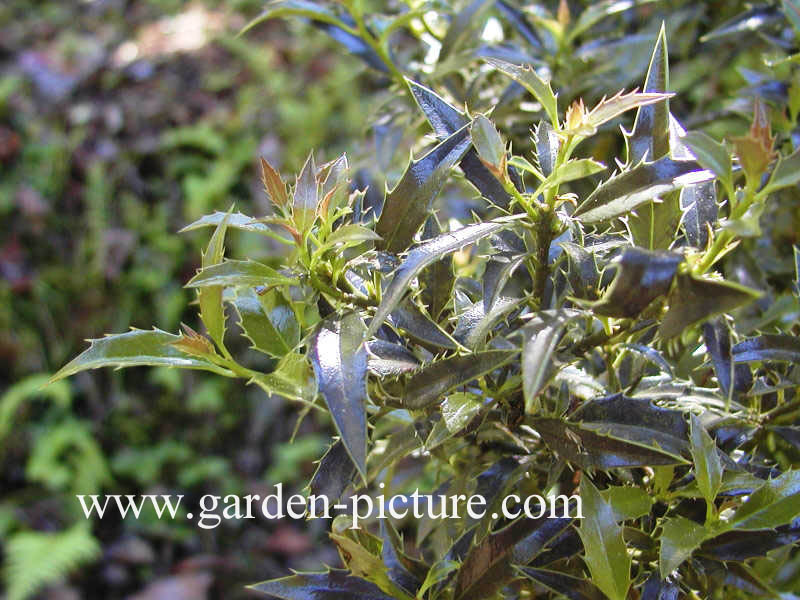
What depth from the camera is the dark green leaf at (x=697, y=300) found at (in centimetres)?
39

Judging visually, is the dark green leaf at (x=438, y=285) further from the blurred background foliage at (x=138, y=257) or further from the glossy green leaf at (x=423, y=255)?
the blurred background foliage at (x=138, y=257)

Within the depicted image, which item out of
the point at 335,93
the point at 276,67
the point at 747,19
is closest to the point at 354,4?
the point at 747,19

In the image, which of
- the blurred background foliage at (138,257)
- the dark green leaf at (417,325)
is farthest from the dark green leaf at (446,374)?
the blurred background foliage at (138,257)

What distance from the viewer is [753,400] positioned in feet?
2.00

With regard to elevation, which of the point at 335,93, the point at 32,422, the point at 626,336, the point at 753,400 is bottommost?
the point at 32,422

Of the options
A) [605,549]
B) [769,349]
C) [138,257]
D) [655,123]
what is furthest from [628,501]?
[138,257]

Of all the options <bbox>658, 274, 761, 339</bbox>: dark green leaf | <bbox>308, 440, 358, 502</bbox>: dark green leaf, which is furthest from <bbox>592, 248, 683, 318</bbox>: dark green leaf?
<bbox>308, 440, 358, 502</bbox>: dark green leaf

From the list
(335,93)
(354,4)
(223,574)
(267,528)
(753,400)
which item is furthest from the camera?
(335,93)

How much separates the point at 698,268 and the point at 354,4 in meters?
0.49

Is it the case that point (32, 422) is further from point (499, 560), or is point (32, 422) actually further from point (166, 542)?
point (499, 560)

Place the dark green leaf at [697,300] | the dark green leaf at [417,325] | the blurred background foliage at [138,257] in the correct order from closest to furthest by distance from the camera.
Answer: the dark green leaf at [697,300]
the dark green leaf at [417,325]
the blurred background foliage at [138,257]

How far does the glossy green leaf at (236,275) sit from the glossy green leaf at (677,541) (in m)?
0.28

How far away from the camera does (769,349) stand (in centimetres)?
54

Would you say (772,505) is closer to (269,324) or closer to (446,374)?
(446,374)
